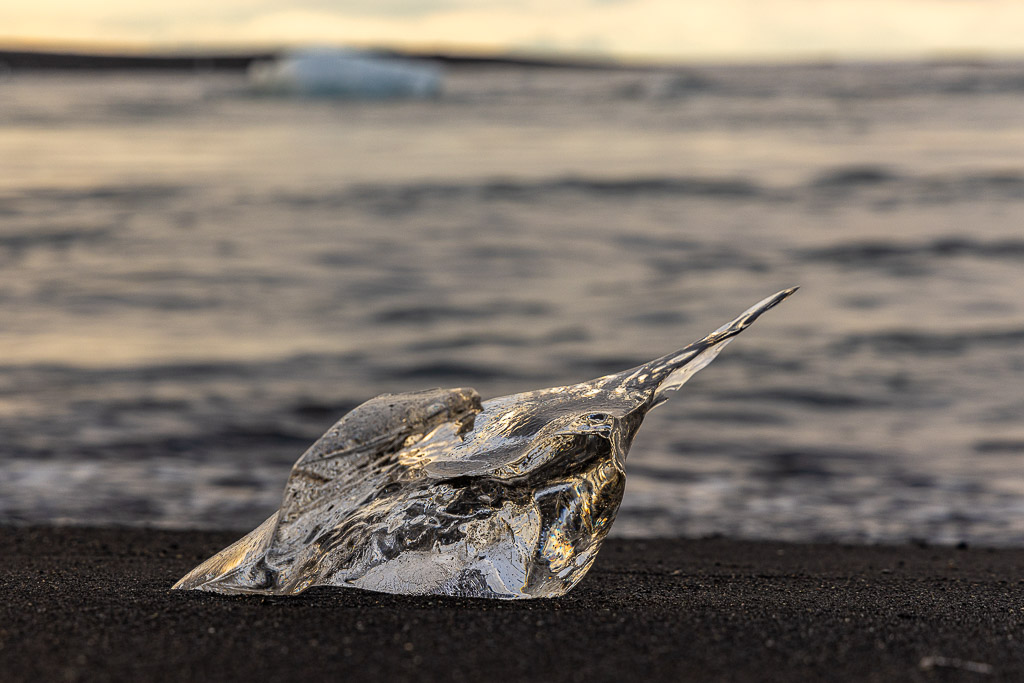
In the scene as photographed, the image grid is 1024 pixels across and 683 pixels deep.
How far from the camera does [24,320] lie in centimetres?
738

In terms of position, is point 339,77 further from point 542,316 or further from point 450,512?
point 450,512

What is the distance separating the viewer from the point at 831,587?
2.30m

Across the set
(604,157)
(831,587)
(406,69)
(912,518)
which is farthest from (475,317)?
(406,69)

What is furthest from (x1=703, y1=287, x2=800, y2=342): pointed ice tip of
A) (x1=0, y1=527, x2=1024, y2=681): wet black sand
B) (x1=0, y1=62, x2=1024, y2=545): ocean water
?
(x1=0, y1=62, x2=1024, y2=545): ocean water

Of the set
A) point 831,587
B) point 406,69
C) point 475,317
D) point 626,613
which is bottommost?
point 475,317

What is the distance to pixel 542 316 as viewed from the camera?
7.98 m

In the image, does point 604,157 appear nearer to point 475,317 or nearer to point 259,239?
point 259,239

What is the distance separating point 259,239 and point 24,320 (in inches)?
170

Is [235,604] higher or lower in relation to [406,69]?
lower

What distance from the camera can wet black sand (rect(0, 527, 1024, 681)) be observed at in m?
1.48

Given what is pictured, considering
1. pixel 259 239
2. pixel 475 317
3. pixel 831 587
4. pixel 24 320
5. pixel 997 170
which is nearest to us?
pixel 831 587

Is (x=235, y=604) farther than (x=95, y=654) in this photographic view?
Yes

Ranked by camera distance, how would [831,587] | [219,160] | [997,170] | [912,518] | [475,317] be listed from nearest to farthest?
[831,587] < [912,518] < [475,317] < [997,170] < [219,160]

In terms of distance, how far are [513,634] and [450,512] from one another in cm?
27
